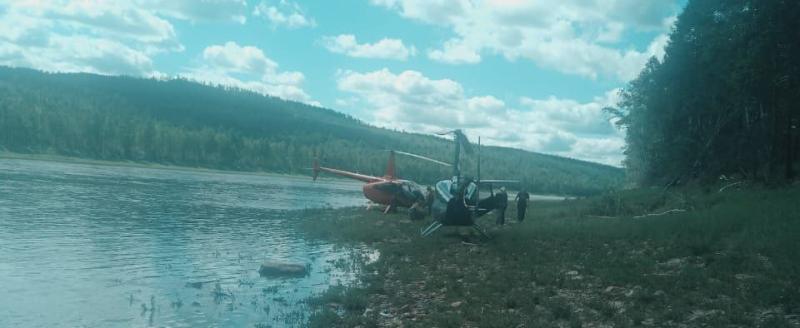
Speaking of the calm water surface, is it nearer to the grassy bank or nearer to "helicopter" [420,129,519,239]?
the grassy bank

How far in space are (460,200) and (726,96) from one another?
69.3ft

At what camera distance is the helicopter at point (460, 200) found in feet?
76.0

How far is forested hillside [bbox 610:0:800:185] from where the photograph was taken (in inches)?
1041

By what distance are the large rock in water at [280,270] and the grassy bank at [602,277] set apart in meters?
2.00

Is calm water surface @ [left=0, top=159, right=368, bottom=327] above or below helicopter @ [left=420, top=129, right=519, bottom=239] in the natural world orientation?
below

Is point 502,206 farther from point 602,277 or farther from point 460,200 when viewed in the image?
point 602,277

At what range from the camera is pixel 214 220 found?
3262 cm

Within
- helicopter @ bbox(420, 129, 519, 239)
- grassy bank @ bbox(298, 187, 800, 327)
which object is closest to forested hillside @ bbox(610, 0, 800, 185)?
grassy bank @ bbox(298, 187, 800, 327)

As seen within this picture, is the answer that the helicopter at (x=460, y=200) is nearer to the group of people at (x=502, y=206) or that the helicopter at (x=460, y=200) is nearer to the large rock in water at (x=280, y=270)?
the group of people at (x=502, y=206)

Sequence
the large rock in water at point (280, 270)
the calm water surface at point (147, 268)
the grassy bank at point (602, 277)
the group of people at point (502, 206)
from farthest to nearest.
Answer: the group of people at point (502, 206), the large rock in water at point (280, 270), the calm water surface at point (147, 268), the grassy bank at point (602, 277)

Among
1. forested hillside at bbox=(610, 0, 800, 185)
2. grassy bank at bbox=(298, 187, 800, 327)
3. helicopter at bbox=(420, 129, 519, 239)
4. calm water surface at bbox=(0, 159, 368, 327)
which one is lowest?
calm water surface at bbox=(0, 159, 368, 327)

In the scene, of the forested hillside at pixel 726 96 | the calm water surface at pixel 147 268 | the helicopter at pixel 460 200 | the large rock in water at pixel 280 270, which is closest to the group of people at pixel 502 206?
the helicopter at pixel 460 200

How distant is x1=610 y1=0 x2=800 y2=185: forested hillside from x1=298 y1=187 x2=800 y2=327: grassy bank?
602 centimetres

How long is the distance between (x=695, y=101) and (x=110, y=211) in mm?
36778
